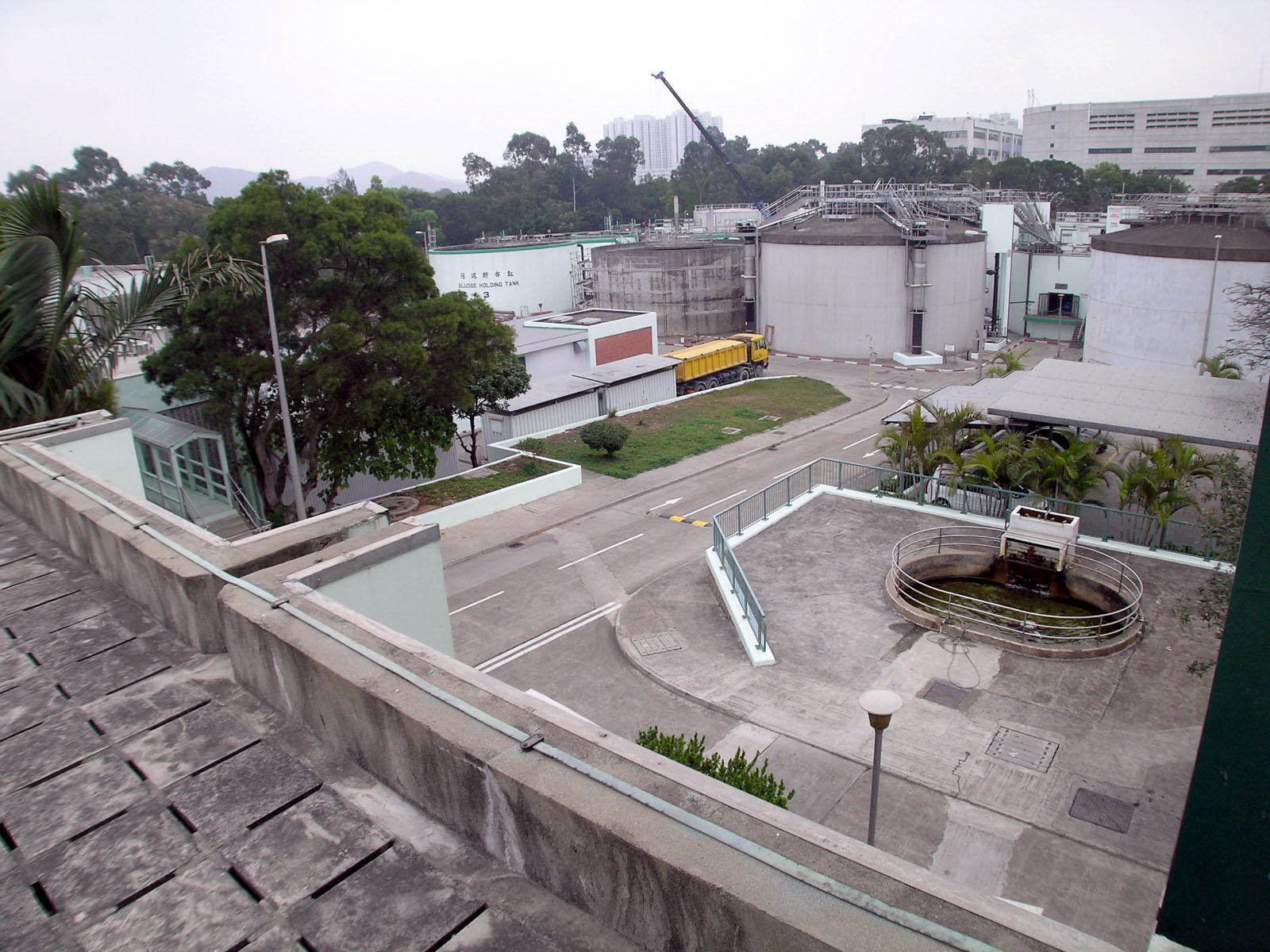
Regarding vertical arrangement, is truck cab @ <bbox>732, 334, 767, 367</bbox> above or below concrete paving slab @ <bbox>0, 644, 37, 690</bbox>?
below

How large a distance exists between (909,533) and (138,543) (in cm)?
1628

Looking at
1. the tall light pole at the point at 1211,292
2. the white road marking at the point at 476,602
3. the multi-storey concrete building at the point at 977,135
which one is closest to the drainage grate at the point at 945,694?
the white road marking at the point at 476,602

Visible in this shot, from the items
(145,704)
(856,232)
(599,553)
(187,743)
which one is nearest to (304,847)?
(187,743)

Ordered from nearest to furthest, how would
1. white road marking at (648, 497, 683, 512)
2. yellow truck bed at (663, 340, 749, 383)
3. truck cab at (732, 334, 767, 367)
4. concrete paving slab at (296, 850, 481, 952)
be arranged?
1. concrete paving slab at (296, 850, 481, 952)
2. white road marking at (648, 497, 683, 512)
3. yellow truck bed at (663, 340, 749, 383)
4. truck cab at (732, 334, 767, 367)

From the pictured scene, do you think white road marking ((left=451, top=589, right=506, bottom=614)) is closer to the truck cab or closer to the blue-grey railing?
the blue-grey railing

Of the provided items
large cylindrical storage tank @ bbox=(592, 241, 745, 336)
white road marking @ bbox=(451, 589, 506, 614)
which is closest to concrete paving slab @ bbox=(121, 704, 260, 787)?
white road marking @ bbox=(451, 589, 506, 614)

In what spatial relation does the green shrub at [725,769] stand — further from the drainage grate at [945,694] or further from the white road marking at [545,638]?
the white road marking at [545,638]

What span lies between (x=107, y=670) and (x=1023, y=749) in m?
11.7

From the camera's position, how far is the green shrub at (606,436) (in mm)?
29922

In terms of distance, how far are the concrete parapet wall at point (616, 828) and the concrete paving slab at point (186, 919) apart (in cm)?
93

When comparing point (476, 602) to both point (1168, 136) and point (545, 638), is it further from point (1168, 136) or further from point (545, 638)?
point (1168, 136)

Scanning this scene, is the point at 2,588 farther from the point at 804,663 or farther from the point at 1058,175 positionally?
the point at 1058,175

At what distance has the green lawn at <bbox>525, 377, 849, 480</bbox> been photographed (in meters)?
30.5

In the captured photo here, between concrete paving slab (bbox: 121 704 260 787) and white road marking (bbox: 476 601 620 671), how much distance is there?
35.4ft
